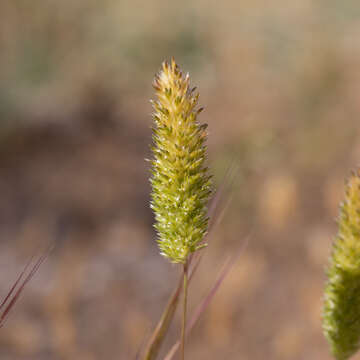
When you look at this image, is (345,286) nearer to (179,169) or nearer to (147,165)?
(179,169)

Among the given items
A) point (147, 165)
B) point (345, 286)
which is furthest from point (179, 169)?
point (147, 165)

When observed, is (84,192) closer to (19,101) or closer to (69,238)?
(69,238)

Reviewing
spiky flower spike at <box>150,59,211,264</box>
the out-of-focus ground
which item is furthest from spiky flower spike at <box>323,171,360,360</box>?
the out-of-focus ground

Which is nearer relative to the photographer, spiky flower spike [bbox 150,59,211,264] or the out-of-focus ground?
spiky flower spike [bbox 150,59,211,264]

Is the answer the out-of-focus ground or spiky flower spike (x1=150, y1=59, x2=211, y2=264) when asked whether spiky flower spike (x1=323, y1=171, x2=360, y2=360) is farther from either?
the out-of-focus ground

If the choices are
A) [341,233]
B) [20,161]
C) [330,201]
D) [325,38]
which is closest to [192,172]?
[341,233]

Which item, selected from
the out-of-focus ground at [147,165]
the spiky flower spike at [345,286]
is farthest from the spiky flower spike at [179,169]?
the out-of-focus ground at [147,165]

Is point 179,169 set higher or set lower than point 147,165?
lower
